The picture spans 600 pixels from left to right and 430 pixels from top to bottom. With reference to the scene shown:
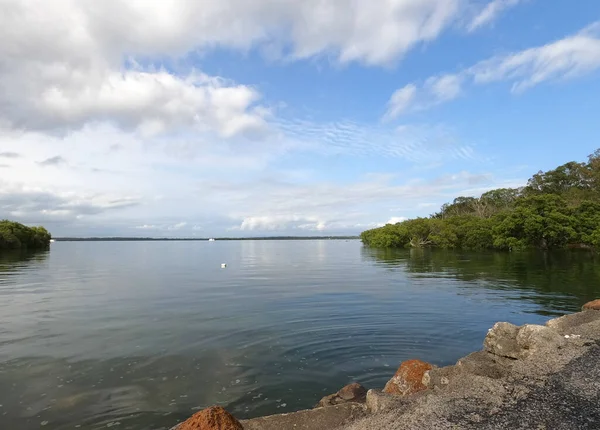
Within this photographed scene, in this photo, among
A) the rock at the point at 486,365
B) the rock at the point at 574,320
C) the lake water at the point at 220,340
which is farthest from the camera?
the rock at the point at 574,320

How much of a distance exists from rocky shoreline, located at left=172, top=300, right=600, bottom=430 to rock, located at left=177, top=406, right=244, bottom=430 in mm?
14

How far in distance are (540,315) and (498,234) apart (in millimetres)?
64905

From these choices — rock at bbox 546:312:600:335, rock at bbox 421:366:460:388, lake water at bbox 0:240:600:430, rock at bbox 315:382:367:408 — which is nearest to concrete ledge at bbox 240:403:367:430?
rock at bbox 315:382:367:408

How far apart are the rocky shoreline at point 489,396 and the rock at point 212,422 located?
0.05ft

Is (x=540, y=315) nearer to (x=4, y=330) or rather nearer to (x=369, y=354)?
(x=369, y=354)

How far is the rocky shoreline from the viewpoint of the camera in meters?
5.55

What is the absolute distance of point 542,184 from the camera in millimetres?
98375

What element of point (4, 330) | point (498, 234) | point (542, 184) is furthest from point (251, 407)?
point (542, 184)

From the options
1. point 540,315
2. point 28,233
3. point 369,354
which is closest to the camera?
point 369,354

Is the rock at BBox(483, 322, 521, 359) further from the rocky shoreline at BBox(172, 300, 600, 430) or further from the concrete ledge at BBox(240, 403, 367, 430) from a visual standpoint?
the concrete ledge at BBox(240, 403, 367, 430)

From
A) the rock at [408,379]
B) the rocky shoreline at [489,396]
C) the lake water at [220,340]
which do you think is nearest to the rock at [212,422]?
the rocky shoreline at [489,396]

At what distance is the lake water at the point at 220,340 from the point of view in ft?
30.8

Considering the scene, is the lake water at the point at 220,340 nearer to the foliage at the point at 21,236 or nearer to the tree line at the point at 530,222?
the tree line at the point at 530,222

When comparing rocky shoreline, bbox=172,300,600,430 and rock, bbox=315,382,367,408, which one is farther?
rock, bbox=315,382,367,408
